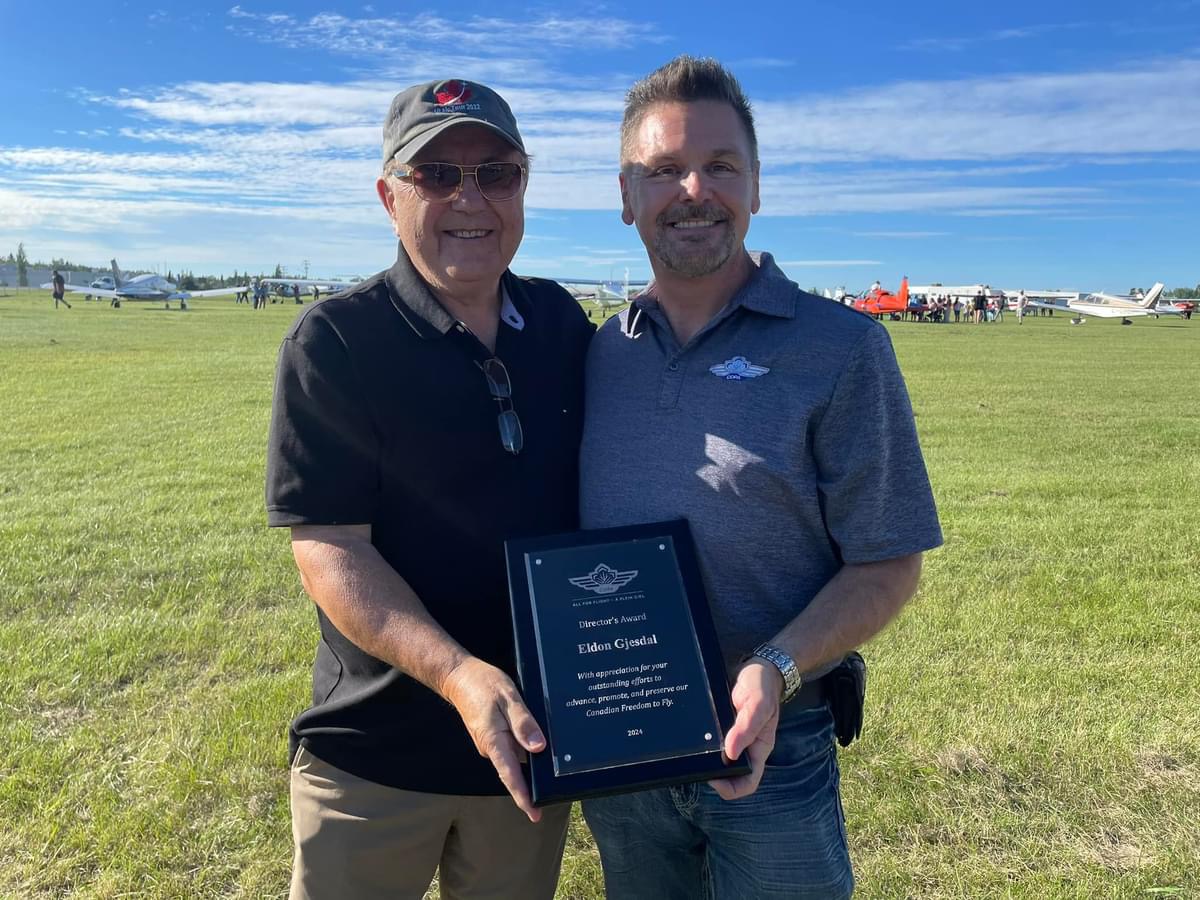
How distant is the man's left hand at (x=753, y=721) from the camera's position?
1.95 m

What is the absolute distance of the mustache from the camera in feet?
8.03

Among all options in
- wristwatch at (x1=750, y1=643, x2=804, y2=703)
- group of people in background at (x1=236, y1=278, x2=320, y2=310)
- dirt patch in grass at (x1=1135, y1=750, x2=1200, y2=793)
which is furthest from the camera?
group of people in background at (x1=236, y1=278, x2=320, y2=310)

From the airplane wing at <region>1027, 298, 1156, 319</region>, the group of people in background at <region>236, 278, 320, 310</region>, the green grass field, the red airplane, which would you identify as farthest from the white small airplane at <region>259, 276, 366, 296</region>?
the green grass field

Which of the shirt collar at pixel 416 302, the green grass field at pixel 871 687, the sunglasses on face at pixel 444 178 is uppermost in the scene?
the sunglasses on face at pixel 444 178

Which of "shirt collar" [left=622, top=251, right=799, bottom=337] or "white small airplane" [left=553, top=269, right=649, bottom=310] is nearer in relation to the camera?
"shirt collar" [left=622, top=251, right=799, bottom=337]

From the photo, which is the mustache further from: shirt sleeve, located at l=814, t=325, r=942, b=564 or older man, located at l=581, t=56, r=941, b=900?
shirt sleeve, located at l=814, t=325, r=942, b=564

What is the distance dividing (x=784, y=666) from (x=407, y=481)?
1077 mm

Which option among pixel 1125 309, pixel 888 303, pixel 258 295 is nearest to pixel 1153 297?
pixel 1125 309

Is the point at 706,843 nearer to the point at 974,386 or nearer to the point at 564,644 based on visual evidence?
the point at 564,644

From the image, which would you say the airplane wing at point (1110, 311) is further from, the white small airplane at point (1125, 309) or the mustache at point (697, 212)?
the mustache at point (697, 212)

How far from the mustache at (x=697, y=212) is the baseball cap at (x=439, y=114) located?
492mm

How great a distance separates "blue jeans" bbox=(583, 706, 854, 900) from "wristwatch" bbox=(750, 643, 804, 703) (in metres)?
0.28

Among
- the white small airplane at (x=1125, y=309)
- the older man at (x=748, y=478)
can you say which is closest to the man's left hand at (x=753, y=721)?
the older man at (x=748, y=478)

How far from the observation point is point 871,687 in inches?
198
